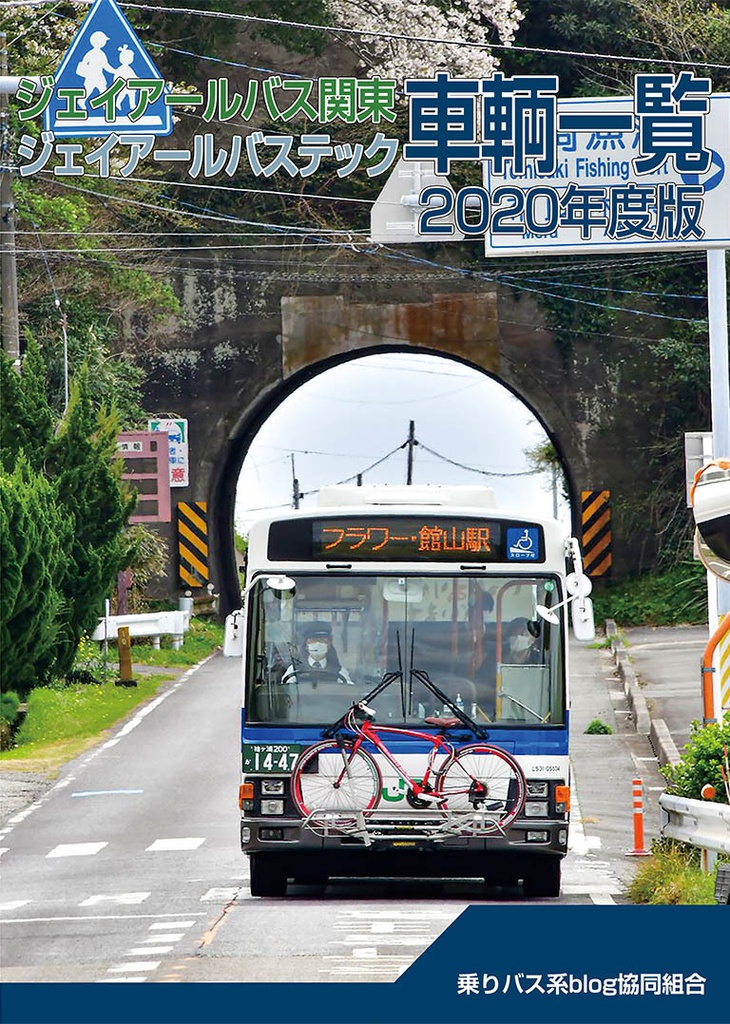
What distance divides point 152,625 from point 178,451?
212 inches

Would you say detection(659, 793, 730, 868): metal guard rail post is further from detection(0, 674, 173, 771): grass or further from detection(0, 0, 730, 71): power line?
detection(0, 674, 173, 771): grass

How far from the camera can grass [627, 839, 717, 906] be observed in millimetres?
12688

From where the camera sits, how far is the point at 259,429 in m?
44.7

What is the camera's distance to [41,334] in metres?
37.8

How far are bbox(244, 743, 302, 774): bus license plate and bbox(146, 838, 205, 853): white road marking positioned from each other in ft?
14.9

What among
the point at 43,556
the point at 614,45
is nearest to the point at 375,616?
the point at 43,556

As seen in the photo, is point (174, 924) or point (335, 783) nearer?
point (174, 924)

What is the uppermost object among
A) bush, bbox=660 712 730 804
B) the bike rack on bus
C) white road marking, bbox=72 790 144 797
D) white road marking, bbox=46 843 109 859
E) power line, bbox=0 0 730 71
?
power line, bbox=0 0 730 71

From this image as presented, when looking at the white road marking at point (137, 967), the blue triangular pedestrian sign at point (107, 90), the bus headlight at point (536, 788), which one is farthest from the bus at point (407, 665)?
the blue triangular pedestrian sign at point (107, 90)

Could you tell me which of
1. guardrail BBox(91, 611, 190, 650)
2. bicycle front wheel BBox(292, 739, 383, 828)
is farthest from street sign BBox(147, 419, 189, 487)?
bicycle front wheel BBox(292, 739, 383, 828)

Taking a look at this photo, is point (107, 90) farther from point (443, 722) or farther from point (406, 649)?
point (443, 722)

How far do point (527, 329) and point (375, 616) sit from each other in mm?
29007

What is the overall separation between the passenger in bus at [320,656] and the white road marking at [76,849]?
5167 millimetres

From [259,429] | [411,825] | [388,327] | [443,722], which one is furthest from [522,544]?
[259,429]
